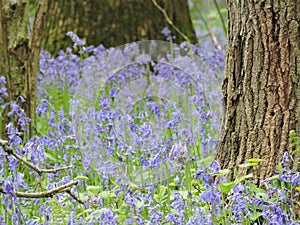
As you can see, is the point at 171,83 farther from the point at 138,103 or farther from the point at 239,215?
the point at 239,215

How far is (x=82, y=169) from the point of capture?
364 centimetres

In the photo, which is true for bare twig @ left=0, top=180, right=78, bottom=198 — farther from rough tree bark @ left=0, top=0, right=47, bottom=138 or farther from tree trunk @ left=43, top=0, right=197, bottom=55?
tree trunk @ left=43, top=0, right=197, bottom=55

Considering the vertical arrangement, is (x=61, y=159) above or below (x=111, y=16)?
below

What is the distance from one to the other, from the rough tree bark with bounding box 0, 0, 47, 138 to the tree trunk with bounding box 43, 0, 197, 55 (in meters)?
2.41

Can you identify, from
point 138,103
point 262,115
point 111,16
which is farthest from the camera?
point 111,16

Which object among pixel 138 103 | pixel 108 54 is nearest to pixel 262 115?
pixel 138 103

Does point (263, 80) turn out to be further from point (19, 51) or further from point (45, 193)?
point (19, 51)

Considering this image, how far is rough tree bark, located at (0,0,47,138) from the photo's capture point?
400cm

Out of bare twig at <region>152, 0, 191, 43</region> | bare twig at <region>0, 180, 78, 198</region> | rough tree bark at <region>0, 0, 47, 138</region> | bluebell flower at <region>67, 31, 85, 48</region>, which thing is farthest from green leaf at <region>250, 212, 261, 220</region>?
bare twig at <region>152, 0, 191, 43</region>

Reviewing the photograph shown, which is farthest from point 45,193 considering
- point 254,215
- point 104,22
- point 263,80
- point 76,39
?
point 104,22

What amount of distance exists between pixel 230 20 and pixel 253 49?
22 centimetres

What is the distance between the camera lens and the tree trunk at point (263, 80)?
9.32ft

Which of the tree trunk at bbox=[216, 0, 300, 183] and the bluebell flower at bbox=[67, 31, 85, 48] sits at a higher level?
the bluebell flower at bbox=[67, 31, 85, 48]

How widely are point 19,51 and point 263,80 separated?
5.93 feet
